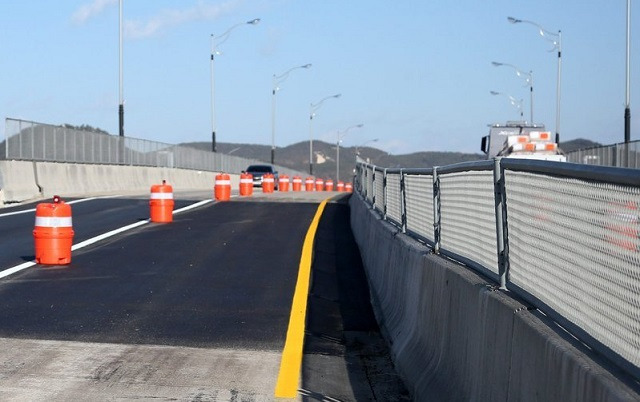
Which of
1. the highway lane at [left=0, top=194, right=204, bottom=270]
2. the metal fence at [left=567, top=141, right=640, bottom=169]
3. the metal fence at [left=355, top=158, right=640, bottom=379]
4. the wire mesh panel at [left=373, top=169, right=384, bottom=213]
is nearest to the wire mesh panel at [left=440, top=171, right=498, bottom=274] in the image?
the metal fence at [left=355, top=158, right=640, bottom=379]

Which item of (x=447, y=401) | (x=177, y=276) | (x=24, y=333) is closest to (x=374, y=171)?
(x=177, y=276)

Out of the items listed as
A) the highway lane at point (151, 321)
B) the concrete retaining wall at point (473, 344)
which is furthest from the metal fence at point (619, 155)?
the concrete retaining wall at point (473, 344)

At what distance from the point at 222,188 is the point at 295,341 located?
24793mm

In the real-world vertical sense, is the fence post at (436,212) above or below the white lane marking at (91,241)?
above

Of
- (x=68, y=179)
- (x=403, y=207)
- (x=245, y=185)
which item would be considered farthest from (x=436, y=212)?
(x=245, y=185)

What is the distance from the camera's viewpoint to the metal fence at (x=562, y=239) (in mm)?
4594

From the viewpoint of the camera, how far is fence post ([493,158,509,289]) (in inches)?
275

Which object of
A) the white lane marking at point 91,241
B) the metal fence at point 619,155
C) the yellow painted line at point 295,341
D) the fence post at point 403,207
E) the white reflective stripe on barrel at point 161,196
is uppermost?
the metal fence at point 619,155

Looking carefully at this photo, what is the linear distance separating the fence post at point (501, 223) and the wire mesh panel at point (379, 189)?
10005 mm

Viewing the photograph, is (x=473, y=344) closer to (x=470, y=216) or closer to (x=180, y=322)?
(x=470, y=216)

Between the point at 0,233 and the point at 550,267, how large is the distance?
57.6ft

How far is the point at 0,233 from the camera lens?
71.6 ft

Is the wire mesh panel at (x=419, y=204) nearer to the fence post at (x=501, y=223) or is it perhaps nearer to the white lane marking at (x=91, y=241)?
the fence post at (x=501, y=223)

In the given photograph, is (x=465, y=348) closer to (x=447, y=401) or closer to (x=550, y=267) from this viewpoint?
(x=447, y=401)
